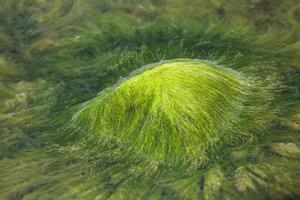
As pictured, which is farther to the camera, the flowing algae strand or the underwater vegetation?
the flowing algae strand

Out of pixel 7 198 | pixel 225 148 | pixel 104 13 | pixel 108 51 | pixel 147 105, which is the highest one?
pixel 104 13

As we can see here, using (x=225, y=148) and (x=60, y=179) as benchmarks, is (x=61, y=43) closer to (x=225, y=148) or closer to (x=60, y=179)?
(x=60, y=179)

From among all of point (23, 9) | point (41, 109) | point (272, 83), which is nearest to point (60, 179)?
point (41, 109)

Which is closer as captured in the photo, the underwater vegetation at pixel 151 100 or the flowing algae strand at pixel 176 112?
the underwater vegetation at pixel 151 100
